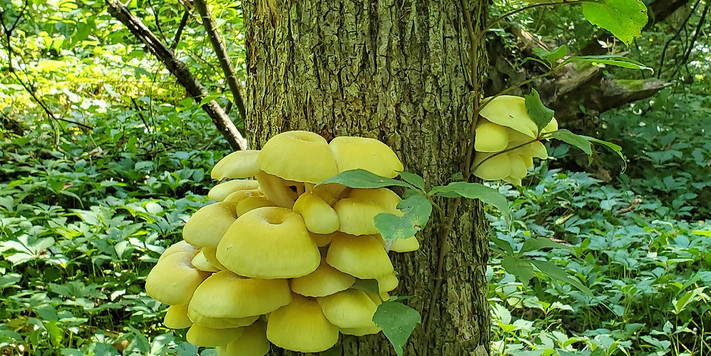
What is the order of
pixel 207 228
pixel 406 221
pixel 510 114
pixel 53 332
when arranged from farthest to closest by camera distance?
pixel 53 332
pixel 510 114
pixel 207 228
pixel 406 221

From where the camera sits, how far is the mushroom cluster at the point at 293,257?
39.6 inches

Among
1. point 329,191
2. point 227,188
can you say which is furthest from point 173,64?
point 329,191

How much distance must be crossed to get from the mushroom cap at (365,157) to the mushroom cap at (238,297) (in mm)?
280

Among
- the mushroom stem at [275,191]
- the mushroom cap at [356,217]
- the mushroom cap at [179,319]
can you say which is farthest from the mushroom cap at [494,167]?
the mushroom cap at [179,319]

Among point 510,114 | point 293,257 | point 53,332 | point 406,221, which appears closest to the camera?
point 406,221

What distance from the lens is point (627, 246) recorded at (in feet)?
10.4

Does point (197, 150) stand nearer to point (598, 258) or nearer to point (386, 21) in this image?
point (598, 258)

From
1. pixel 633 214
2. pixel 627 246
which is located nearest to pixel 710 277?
pixel 627 246

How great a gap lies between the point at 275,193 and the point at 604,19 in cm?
81

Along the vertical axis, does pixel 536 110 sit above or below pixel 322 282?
above

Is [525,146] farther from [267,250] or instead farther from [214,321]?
[214,321]

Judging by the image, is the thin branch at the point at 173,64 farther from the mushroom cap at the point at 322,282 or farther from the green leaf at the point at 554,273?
the green leaf at the point at 554,273

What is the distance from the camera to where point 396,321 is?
3.25 ft

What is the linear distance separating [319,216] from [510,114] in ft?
1.72
